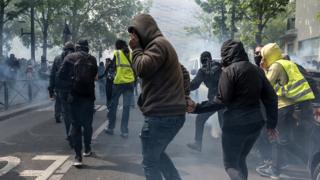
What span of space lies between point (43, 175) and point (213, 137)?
3.95 m

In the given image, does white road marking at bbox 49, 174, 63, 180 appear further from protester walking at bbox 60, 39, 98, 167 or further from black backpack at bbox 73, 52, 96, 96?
black backpack at bbox 73, 52, 96, 96

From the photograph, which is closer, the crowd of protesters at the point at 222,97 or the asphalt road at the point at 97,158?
the crowd of protesters at the point at 222,97

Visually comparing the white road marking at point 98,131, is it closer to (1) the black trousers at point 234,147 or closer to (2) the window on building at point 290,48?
(1) the black trousers at point 234,147

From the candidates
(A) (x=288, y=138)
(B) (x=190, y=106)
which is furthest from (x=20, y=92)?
(B) (x=190, y=106)

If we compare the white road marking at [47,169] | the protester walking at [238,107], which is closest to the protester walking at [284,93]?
the protester walking at [238,107]

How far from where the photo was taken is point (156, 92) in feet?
12.6

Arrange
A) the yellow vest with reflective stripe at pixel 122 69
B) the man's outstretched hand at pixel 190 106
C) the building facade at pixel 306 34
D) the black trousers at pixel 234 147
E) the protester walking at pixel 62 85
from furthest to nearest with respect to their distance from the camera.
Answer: the building facade at pixel 306 34
the yellow vest with reflective stripe at pixel 122 69
the protester walking at pixel 62 85
the black trousers at pixel 234 147
the man's outstretched hand at pixel 190 106

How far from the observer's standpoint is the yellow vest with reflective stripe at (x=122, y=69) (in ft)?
26.9

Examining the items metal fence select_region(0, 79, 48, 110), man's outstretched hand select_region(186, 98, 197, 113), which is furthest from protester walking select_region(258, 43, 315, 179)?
metal fence select_region(0, 79, 48, 110)

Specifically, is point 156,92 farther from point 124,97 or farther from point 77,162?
point 124,97

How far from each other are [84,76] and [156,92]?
8.90 feet

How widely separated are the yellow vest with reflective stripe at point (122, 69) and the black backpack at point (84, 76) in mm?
1684

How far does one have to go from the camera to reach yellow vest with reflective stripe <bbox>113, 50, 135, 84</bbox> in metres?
8.20

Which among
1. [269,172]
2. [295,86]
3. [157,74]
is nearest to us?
[157,74]
